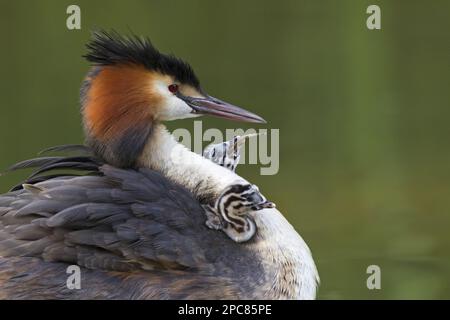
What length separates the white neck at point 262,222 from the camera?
6.74m

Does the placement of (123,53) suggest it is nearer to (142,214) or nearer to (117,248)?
(142,214)

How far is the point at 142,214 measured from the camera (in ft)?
21.6

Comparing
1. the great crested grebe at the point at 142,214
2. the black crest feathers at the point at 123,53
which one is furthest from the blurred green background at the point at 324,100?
the black crest feathers at the point at 123,53

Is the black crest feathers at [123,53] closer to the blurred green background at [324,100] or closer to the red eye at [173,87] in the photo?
the red eye at [173,87]

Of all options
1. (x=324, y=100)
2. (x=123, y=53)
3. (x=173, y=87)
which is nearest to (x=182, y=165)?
(x=173, y=87)

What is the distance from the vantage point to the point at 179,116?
7195 millimetres

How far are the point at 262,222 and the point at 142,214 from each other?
672mm

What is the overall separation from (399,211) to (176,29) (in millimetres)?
4108

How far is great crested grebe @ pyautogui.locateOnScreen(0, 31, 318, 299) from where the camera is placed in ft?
21.3

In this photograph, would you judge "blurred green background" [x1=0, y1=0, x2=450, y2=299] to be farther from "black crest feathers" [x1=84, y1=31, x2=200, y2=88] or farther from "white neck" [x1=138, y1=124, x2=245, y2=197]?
"black crest feathers" [x1=84, y1=31, x2=200, y2=88]

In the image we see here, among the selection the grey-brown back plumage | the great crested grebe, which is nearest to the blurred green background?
the great crested grebe
